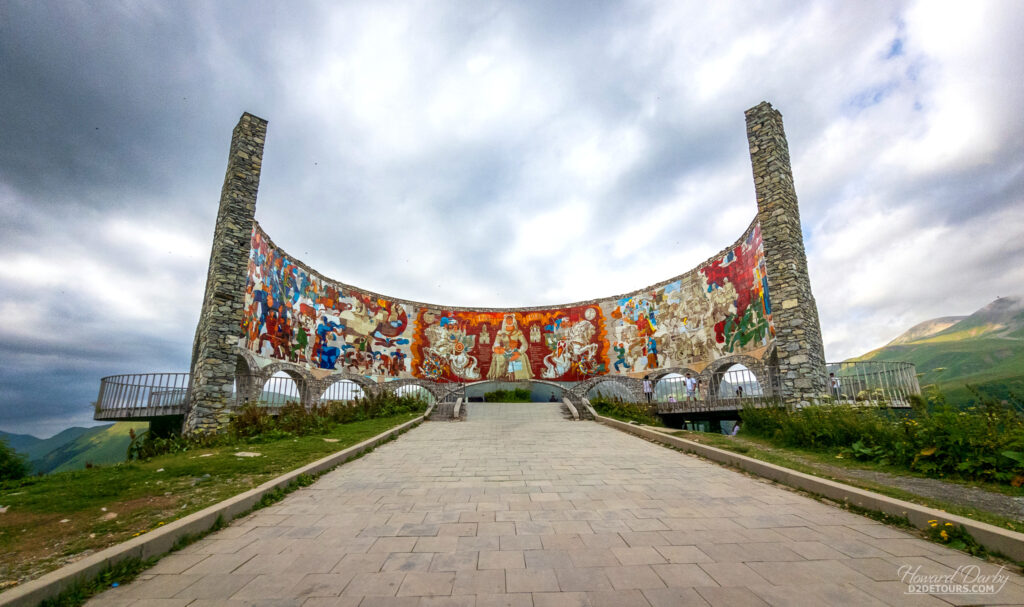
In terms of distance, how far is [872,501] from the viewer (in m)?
4.07

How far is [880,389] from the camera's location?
1230cm

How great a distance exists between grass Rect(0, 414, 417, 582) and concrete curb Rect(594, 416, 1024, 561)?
261 inches

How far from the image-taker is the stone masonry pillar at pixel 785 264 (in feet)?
41.4

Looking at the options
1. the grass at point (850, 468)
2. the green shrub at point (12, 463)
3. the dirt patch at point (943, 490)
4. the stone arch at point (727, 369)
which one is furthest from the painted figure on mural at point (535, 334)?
the green shrub at point (12, 463)

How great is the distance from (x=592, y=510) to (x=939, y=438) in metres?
5.38

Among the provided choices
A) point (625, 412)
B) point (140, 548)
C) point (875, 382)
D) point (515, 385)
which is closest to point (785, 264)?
point (875, 382)

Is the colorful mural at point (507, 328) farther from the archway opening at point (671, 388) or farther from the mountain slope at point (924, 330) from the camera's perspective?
the mountain slope at point (924, 330)

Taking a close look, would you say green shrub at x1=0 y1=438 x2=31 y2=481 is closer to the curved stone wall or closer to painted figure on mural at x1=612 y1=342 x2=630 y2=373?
the curved stone wall

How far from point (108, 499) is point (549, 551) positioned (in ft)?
15.9

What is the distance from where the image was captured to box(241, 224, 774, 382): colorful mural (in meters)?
16.9

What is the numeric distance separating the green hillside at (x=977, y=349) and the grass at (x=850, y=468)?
62.4ft

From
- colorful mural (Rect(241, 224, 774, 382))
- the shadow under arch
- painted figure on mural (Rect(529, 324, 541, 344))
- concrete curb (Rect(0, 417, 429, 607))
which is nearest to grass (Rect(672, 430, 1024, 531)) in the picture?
concrete curb (Rect(0, 417, 429, 607))

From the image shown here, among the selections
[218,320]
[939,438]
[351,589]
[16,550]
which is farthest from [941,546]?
[218,320]

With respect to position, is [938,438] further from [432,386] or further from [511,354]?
[432,386]
